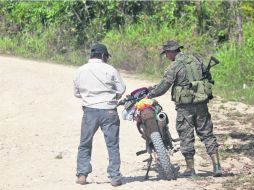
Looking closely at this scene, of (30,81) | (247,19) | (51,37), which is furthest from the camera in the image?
(51,37)

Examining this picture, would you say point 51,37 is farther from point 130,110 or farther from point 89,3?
Result: point 130,110

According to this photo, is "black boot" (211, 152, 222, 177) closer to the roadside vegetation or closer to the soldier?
the soldier

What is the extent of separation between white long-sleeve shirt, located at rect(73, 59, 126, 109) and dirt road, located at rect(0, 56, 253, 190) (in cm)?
100

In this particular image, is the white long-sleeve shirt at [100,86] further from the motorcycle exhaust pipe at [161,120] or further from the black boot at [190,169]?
the black boot at [190,169]

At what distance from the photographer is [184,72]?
27.3 ft

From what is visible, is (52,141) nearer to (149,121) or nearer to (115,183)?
(149,121)

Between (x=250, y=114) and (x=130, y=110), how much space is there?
16.3 ft

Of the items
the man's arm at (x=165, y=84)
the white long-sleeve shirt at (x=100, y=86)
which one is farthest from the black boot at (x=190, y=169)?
the white long-sleeve shirt at (x=100, y=86)

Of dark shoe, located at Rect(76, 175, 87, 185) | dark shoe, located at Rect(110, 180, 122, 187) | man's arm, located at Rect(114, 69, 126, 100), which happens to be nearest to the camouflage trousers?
man's arm, located at Rect(114, 69, 126, 100)

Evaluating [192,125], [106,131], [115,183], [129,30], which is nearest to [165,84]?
[192,125]

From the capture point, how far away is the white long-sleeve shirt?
803cm

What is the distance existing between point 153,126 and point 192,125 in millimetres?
513

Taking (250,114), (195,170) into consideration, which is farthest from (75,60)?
(195,170)

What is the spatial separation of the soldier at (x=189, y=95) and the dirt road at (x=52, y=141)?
1.32ft
